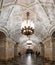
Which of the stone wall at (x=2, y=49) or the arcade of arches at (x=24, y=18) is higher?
the arcade of arches at (x=24, y=18)

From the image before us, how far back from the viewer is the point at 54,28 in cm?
1628

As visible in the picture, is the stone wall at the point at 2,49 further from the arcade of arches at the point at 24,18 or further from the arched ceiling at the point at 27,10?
the arched ceiling at the point at 27,10

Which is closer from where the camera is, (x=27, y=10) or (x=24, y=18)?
(x=27, y=10)

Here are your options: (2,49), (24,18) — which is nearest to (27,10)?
(24,18)

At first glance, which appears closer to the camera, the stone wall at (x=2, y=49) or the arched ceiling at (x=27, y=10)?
the arched ceiling at (x=27, y=10)

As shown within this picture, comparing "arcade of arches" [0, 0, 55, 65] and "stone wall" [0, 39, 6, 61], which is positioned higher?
"arcade of arches" [0, 0, 55, 65]

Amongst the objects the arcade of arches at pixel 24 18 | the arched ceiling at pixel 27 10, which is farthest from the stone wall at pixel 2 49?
the arched ceiling at pixel 27 10

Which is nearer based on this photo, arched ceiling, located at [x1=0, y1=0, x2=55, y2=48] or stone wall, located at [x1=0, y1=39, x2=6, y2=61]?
arched ceiling, located at [x1=0, y1=0, x2=55, y2=48]

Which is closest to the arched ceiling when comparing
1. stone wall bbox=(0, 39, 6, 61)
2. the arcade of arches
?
the arcade of arches

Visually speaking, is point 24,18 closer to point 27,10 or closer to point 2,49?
point 27,10

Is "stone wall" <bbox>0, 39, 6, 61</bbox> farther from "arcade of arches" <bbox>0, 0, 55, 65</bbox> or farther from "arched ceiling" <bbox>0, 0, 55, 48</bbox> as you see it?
"arched ceiling" <bbox>0, 0, 55, 48</bbox>

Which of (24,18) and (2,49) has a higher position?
(24,18)

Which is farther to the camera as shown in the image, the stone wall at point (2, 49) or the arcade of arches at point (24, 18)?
the stone wall at point (2, 49)

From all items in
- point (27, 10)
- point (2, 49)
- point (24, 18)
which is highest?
point (27, 10)
